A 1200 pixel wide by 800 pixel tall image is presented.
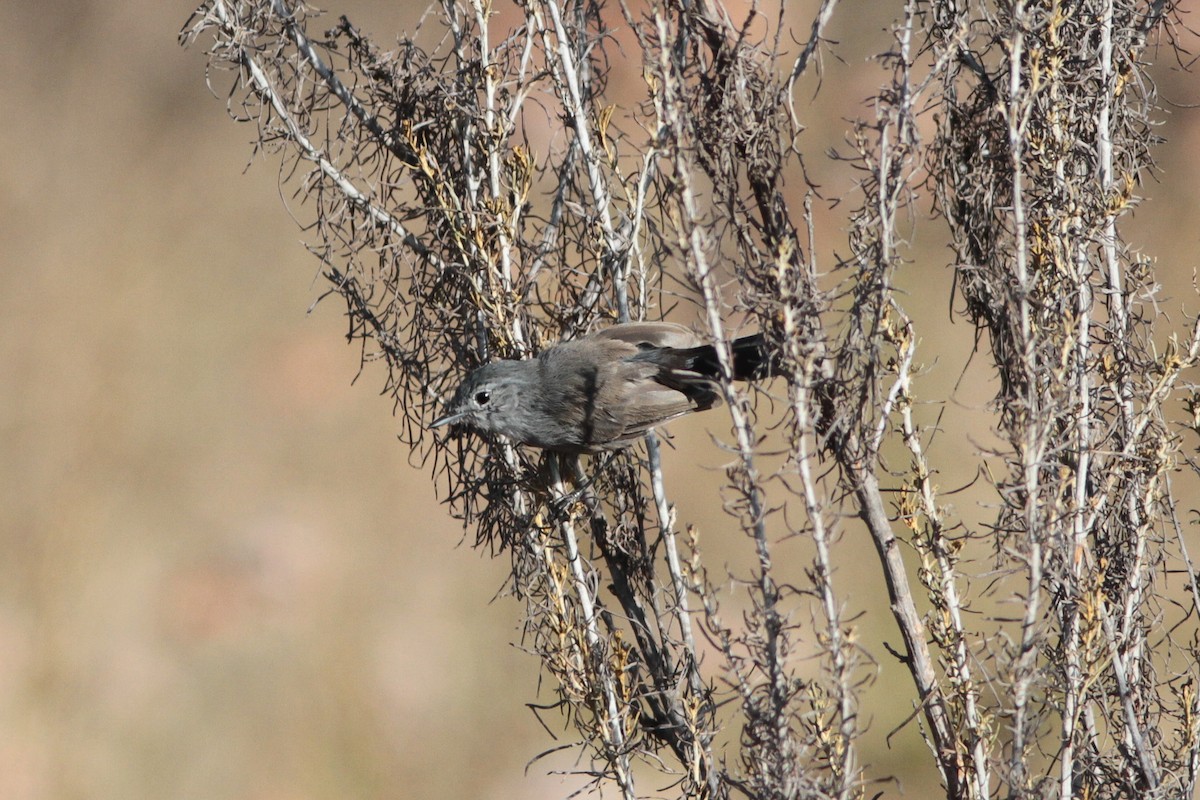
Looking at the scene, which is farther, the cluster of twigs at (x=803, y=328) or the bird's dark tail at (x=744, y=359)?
the bird's dark tail at (x=744, y=359)

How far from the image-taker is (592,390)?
10.0 ft

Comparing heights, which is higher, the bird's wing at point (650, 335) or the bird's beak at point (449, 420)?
the bird's wing at point (650, 335)

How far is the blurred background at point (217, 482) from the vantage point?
7.48 m

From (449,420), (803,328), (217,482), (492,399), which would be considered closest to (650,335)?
(492,399)

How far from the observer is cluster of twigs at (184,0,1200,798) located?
207 centimetres

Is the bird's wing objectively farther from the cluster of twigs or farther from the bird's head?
the bird's head

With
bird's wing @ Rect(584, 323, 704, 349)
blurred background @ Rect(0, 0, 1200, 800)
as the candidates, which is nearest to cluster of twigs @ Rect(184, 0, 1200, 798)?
bird's wing @ Rect(584, 323, 704, 349)

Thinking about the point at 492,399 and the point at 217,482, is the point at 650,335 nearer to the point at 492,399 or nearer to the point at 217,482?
the point at 492,399

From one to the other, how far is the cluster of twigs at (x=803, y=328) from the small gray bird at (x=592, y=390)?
9cm

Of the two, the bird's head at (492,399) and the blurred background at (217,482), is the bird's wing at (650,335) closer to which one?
Answer: the bird's head at (492,399)

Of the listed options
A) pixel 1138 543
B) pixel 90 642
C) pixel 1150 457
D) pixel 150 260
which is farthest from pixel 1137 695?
pixel 150 260

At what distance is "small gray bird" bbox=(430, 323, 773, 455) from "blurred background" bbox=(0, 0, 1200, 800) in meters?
4.07

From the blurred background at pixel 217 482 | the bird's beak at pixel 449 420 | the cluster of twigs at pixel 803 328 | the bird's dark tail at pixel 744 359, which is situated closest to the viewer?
the cluster of twigs at pixel 803 328

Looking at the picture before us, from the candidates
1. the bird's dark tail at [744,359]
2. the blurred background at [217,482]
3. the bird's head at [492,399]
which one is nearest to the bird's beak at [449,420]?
the bird's head at [492,399]
